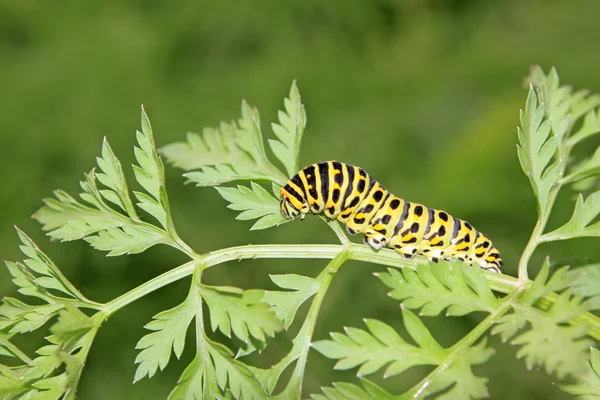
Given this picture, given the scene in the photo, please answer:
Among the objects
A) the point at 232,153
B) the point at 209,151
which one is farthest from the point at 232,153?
the point at 209,151

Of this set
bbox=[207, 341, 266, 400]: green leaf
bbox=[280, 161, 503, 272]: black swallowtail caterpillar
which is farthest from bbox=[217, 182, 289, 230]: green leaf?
bbox=[207, 341, 266, 400]: green leaf

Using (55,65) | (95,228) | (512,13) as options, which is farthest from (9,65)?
(512,13)

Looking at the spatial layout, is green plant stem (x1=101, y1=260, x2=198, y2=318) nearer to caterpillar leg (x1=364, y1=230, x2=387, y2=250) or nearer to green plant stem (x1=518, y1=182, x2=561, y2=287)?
caterpillar leg (x1=364, y1=230, x2=387, y2=250)

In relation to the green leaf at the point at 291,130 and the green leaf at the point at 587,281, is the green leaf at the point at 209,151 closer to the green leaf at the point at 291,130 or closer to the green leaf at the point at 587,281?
the green leaf at the point at 291,130

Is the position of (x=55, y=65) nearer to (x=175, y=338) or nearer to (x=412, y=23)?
(x=412, y=23)

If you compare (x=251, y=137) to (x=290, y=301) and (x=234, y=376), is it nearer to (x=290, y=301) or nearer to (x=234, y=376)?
(x=290, y=301)

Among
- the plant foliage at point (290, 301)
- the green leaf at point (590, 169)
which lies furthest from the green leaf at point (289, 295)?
the green leaf at point (590, 169)
